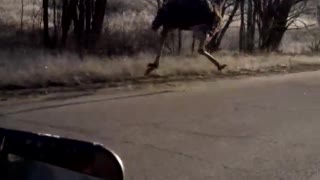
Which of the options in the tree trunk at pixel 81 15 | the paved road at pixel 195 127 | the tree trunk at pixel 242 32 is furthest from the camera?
the tree trunk at pixel 242 32

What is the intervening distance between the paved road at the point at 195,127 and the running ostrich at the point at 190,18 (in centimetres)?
171

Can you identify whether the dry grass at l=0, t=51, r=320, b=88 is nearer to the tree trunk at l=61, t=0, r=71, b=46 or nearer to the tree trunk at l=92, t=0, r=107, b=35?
the tree trunk at l=92, t=0, r=107, b=35

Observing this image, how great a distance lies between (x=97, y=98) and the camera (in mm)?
10586

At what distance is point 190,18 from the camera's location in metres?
13.9

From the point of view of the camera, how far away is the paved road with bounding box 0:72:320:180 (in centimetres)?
677

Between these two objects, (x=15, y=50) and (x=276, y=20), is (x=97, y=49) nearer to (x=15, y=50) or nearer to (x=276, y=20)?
(x=15, y=50)

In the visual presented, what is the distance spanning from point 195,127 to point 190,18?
540 centimetres

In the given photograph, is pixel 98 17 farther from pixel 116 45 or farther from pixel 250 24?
pixel 250 24

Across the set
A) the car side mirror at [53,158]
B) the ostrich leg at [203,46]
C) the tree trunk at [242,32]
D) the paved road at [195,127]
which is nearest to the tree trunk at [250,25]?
the tree trunk at [242,32]

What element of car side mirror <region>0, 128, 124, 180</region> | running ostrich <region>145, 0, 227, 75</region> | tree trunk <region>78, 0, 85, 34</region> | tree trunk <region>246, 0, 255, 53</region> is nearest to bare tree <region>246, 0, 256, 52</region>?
tree trunk <region>246, 0, 255, 53</region>

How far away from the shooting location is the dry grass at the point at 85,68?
11586 mm

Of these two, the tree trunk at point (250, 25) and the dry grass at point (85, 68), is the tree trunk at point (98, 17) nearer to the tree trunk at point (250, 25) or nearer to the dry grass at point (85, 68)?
the dry grass at point (85, 68)

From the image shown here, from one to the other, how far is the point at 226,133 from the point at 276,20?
14.8m

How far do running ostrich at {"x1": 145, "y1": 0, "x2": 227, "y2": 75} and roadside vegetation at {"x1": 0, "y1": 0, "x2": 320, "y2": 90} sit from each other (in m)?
0.81
